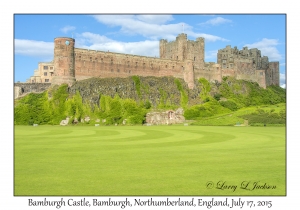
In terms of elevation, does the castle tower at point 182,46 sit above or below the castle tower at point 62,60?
above

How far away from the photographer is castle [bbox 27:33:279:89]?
6178 centimetres

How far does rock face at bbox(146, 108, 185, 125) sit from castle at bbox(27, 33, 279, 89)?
44.4 ft

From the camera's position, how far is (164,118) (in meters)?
60.7

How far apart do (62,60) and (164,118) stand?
19.5 metres

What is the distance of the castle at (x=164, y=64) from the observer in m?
61.8

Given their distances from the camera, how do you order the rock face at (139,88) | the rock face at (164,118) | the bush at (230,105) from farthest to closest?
the bush at (230,105)
the rock face at (139,88)
the rock face at (164,118)

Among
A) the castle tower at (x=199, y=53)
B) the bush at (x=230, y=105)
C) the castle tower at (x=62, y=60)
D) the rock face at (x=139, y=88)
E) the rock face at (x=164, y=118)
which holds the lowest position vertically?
the rock face at (x=164, y=118)

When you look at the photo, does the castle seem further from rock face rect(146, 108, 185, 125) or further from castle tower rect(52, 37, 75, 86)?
rock face rect(146, 108, 185, 125)

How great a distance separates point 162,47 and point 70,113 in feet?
128

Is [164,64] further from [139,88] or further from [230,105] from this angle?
[230,105]

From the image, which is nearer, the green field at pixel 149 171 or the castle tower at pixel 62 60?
the green field at pixel 149 171

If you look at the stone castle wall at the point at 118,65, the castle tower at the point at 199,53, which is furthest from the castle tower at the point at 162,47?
the stone castle wall at the point at 118,65

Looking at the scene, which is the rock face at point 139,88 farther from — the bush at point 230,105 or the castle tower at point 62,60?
the bush at point 230,105

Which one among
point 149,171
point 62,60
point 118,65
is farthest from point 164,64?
point 149,171
